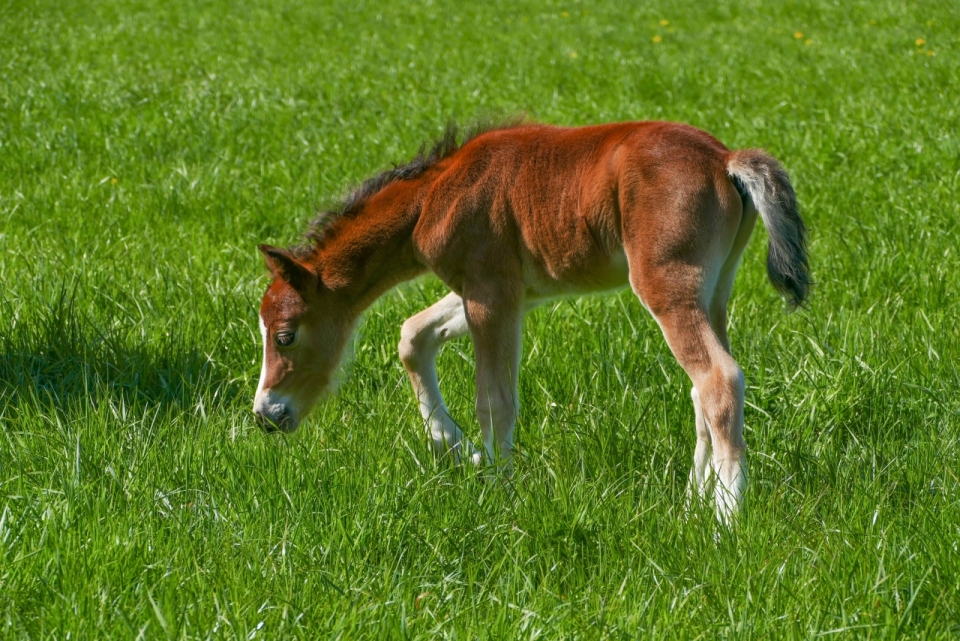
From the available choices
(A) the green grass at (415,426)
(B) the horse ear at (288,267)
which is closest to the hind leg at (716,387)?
(A) the green grass at (415,426)

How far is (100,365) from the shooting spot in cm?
461

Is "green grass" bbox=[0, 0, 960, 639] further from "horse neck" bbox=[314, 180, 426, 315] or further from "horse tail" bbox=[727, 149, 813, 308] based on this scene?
"horse tail" bbox=[727, 149, 813, 308]

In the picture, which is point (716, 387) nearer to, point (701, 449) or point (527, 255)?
point (701, 449)

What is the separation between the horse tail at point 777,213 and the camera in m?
3.50

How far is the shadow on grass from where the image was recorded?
441 cm

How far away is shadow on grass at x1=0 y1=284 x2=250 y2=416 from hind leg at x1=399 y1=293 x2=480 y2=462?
0.73m

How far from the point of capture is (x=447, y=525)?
318 centimetres

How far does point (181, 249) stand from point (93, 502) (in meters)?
3.08

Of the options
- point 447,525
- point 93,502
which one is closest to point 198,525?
point 93,502

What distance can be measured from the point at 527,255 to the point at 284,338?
36.5 inches

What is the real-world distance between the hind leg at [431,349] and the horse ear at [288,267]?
46 cm

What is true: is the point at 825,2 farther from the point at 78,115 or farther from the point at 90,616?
the point at 90,616

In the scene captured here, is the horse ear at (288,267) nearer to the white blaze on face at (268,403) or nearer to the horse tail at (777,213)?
the white blaze on face at (268,403)

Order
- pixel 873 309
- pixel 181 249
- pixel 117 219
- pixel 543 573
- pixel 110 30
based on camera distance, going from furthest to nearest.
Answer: pixel 110 30, pixel 117 219, pixel 181 249, pixel 873 309, pixel 543 573
